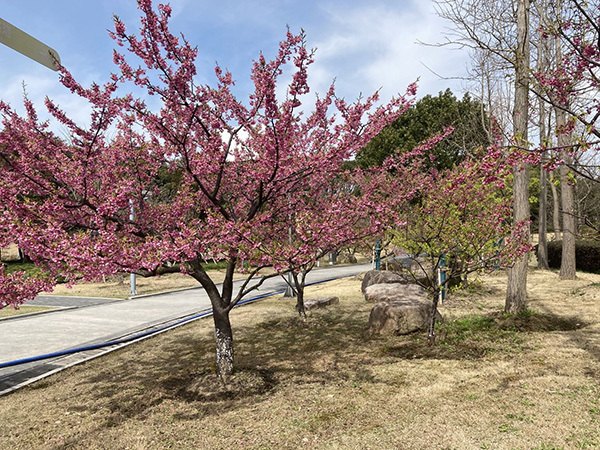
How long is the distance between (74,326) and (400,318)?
26.5ft

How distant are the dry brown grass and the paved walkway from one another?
2.32 feet

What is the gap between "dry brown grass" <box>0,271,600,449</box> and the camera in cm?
427

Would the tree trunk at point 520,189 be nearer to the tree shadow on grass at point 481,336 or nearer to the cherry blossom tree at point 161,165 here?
the tree shadow on grass at point 481,336

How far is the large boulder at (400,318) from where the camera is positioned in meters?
8.23

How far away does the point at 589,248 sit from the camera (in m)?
19.6

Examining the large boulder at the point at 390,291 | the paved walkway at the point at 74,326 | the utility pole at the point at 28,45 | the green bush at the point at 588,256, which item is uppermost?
the utility pole at the point at 28,45

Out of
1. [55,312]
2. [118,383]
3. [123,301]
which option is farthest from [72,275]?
[123,301]

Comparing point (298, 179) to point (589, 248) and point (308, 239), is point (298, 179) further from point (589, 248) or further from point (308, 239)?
point (589, 248)

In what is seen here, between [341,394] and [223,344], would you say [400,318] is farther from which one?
[223,344]

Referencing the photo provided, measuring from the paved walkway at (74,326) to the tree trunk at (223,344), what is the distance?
310cm

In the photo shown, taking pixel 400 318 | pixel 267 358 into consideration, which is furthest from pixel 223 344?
pixel 400 318

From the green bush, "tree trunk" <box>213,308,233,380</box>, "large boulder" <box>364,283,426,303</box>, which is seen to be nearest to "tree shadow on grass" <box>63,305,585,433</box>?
"tree trunk" <box>213,308,233,380</box>

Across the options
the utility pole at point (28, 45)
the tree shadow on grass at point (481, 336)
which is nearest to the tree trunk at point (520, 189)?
the tree shadow on grass at point (481, 336)

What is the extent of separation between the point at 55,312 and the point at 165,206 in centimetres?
863
